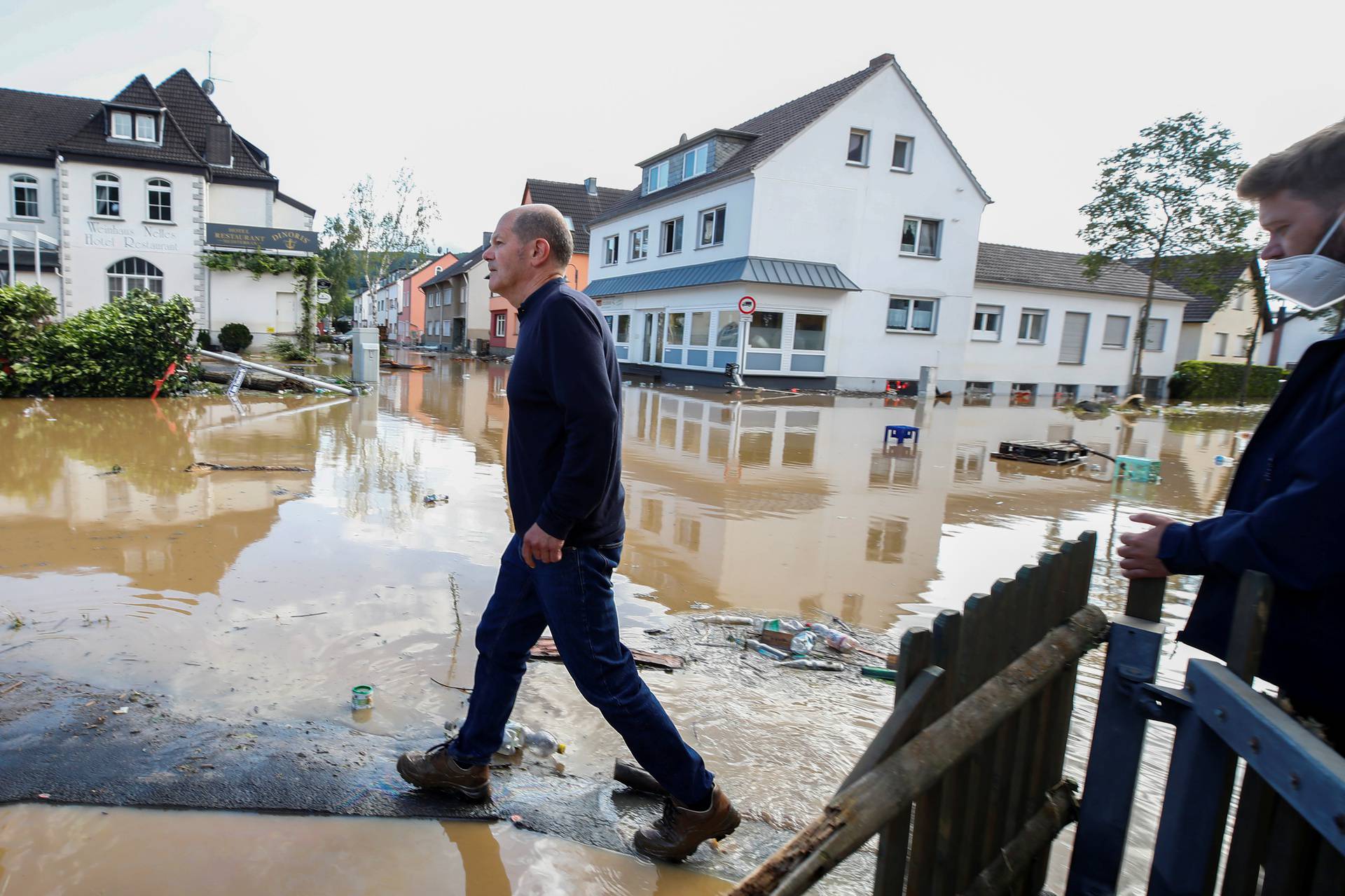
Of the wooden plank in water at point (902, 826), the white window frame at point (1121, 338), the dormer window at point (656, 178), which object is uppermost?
the dormer window at point (656, 178)

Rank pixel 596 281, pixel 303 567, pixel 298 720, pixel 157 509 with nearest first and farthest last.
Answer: pixel 298 720 < pixel 303 567 < pixel 157 509 < pixel 596 281

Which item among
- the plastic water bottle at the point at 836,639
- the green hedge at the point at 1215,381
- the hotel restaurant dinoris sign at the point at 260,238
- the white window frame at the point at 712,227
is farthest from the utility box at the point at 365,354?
the green hedge at the point at 1215,381

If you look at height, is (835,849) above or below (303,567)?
above

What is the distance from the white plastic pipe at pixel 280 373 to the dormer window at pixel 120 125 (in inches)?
631

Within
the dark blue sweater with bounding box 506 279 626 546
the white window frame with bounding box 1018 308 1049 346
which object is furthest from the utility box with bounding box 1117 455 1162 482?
the white window frame with bounding box 1018 308 1049 346

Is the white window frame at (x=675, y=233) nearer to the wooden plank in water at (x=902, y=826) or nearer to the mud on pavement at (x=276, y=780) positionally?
the mud on pavement at (x=276, y=780)

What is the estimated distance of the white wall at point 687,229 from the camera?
24547 mm

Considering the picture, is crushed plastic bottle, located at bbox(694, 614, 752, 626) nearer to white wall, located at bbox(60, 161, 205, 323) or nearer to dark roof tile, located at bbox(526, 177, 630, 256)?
white wall, located at bbox(60, 161, 205, 323)

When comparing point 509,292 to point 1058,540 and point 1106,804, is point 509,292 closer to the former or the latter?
point 1106,804

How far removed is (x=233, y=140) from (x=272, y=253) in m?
7.56

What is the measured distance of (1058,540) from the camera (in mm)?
6805

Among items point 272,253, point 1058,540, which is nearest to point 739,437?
point 1058,540

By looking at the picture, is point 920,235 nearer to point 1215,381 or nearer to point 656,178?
point 656,178

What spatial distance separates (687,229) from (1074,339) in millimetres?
15706
